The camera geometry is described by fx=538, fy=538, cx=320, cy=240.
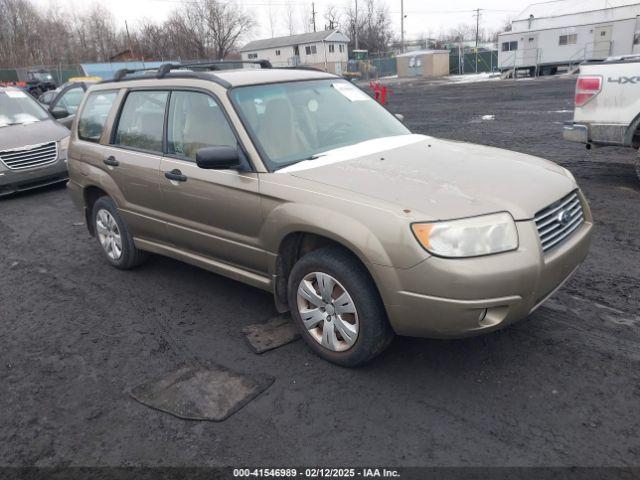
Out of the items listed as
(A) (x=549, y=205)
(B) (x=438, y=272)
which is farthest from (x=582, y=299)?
(B) (x=438, y=272)

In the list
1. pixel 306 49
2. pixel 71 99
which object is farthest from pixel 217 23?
pixel 71 99

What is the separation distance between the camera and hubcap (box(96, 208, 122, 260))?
5219mm

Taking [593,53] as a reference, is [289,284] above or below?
below

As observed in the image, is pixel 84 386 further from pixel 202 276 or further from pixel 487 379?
pixel 487 379

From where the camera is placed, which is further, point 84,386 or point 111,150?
point 111,150

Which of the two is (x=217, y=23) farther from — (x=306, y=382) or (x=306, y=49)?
(x=306, y=382)

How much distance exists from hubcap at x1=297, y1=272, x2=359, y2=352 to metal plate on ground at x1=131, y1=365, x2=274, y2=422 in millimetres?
438

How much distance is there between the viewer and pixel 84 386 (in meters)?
3.41

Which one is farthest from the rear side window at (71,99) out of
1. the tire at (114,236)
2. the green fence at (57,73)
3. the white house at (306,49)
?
the white house at (306,49)

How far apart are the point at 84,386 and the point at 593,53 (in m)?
38.9

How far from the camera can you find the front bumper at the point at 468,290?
9.15 feet

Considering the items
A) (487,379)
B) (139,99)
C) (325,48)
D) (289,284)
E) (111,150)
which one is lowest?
(487,379)

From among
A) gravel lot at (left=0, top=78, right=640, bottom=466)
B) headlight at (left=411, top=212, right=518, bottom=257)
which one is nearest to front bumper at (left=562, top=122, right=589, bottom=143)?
gravel lot at (left=0, top=78, right=640, bottom=466)

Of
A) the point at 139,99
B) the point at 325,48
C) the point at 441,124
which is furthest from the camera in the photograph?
the point at 325,48
